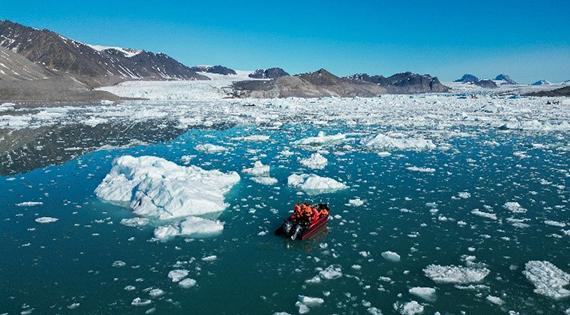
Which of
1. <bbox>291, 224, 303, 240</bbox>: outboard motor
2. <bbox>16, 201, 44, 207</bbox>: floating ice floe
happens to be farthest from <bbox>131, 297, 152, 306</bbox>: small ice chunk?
<bbox>16, 201, 44, 207</bbox>: floating ice floe

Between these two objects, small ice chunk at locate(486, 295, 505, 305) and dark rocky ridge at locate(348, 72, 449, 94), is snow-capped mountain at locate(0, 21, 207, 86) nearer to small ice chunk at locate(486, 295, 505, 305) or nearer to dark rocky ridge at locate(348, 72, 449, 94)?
dark rocky ridge at locate(348, 72, 449, 94)

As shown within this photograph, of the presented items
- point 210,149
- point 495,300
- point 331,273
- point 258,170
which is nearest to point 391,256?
point 331,273

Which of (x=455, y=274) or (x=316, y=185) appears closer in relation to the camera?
(x=455, y=274)

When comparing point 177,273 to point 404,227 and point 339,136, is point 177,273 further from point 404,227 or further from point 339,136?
point 339,136

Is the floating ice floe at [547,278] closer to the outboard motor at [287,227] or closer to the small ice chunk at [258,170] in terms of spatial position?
the outboard motor at [287,227]

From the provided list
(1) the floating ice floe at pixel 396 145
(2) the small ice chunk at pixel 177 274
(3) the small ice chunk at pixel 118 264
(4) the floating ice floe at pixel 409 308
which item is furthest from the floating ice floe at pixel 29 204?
(1) the floating ice floe at pixel 396 145

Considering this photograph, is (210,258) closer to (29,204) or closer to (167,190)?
(167,190)

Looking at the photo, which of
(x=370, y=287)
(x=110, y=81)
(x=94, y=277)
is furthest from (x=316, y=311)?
(x=110, y=81)
